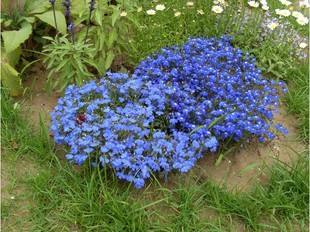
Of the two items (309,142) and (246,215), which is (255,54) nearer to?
(309,142)

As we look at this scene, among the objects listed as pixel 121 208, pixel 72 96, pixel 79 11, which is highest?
pixel 79 11

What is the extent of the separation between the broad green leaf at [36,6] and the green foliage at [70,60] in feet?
1.30

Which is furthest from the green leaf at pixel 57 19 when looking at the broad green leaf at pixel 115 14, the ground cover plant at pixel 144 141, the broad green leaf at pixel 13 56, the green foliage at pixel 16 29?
the broad green leaf at pixel 115 14

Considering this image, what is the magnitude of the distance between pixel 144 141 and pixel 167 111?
0.45m

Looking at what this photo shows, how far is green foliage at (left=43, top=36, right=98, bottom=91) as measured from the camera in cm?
368

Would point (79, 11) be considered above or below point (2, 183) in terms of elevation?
above

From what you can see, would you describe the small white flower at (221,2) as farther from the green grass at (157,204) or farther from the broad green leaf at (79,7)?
the green grass at (157,204)

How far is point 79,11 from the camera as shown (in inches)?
158

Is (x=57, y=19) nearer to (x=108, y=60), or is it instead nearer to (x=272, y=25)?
(x=108, y=60)

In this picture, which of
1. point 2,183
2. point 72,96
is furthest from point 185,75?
point 2,183

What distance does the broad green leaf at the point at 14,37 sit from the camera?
12.6ft

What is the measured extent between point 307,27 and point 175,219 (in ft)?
9.00

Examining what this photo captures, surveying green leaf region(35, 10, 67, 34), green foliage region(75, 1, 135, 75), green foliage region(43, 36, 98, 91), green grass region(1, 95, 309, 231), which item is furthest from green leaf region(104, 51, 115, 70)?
green grass region(1, 95, 309, 231)

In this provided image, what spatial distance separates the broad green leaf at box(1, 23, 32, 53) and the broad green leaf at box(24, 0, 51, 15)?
0.75 feet
